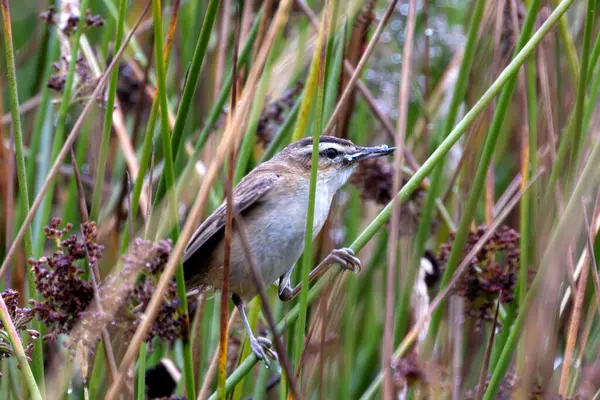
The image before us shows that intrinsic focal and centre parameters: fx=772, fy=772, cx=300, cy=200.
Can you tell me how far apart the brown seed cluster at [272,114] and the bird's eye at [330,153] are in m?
0.52

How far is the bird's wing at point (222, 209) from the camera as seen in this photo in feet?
8.64

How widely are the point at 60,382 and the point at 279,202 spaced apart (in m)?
1.11

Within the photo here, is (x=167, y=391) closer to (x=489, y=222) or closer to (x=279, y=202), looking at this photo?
(x=279, y=202)

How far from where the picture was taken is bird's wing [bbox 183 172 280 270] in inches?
104

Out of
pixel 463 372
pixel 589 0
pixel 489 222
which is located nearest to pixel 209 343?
pixel 463 372

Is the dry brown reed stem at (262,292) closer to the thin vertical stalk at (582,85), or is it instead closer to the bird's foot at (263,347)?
the bird's foot at (263,347)

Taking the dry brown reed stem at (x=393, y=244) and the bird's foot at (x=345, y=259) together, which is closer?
the dry brown reed stem at (x=393, y=244)

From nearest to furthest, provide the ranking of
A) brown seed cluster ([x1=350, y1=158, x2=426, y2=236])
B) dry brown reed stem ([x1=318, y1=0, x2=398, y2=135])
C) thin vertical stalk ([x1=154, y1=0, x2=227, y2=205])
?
thin vertical stalk ([x1=154, y1=0, x2=227, y2=205]), dry brown reed stem ([x1=318, y1=0, x2=398, y2=135]), brown seed cluster ([x1=350, y1=158, x2=426, y2=236])

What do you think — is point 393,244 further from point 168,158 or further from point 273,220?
point 273,220

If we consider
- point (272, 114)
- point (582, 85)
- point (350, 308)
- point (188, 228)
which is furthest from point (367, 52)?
point (350, 308)

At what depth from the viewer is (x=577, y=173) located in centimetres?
210

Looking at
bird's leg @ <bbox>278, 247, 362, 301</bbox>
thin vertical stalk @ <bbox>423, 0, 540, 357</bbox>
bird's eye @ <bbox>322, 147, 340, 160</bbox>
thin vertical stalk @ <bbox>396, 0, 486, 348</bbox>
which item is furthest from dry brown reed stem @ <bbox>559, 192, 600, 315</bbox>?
bird's eye @ <bbox>322, 147, 340, 160</bbox>

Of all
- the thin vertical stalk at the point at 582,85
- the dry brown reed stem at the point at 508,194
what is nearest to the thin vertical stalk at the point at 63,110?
the thin vertical stalk at the point at 582,85

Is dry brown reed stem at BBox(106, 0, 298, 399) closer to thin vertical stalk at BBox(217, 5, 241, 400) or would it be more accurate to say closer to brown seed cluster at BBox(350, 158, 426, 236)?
thin vertical stalk at BBox(217, 5, 241, 400)
